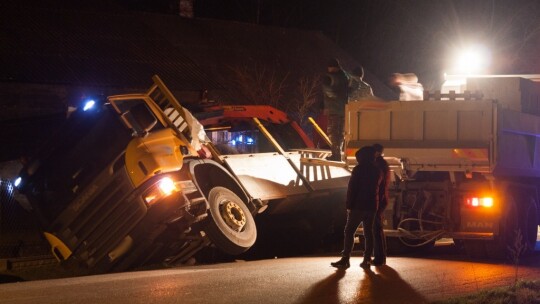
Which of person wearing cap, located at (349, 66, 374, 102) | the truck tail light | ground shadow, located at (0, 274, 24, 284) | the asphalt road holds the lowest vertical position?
ground shadow, located at (0, 274, 24, 284)

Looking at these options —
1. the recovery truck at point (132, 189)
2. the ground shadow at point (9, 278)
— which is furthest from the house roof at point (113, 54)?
the recovery truck at point (132, 189)

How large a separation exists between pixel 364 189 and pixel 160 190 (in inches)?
112

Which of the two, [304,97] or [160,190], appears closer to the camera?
[160,190]

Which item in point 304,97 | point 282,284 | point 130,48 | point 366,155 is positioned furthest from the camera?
point 130,48

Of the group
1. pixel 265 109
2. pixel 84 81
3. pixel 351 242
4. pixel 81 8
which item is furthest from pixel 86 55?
pixel 351 242

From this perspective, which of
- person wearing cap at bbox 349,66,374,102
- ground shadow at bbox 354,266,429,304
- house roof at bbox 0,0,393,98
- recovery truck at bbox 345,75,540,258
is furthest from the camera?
house roof at bbox 0,0,393,98

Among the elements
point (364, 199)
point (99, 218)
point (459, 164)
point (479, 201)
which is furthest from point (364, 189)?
point (99, 218)

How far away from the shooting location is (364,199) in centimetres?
1173

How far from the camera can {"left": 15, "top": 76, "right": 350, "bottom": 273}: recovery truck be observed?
12.3m

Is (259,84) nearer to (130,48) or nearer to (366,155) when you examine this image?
(130,48)

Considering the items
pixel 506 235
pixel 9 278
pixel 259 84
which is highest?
pixel 259 84

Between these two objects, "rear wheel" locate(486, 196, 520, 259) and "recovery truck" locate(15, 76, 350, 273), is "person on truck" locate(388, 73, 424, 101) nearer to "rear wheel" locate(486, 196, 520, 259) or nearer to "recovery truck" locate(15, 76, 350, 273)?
"rear wheel" locate(486, 196, 520, 259)

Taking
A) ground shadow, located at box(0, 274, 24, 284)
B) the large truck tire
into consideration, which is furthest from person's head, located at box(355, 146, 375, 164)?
ground shadow, located at box(0, 274, 24, 284)

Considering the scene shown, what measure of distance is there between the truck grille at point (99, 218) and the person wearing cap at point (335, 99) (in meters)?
4.77
